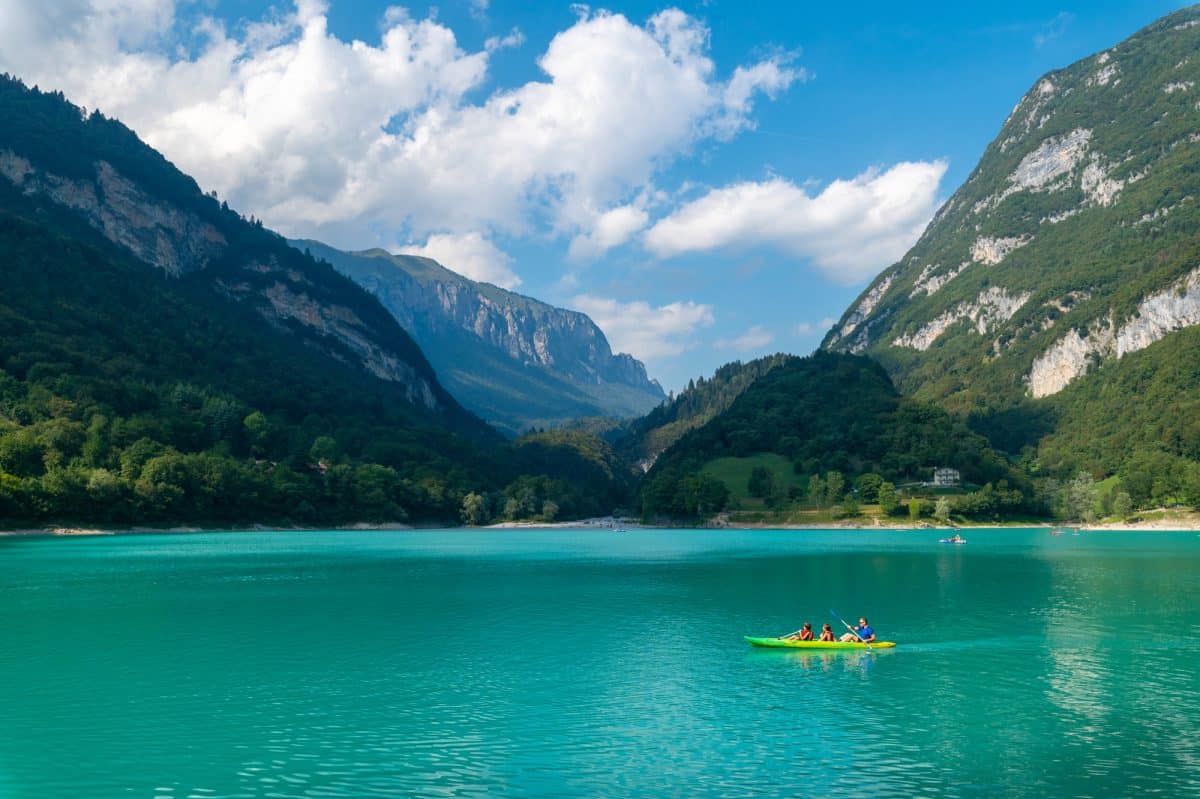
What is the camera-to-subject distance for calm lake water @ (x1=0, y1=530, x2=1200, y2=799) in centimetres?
2964

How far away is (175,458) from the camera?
7539 inches

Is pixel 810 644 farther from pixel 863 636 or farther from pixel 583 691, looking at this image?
pixel 583 691

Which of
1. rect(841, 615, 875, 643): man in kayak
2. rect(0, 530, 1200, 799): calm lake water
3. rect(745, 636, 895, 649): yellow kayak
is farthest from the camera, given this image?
rect(841, 615, 875, 643): man in kayak

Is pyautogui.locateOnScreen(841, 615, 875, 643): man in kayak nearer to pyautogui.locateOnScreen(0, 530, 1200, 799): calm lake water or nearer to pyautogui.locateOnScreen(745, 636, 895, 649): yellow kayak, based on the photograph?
pyautogui.locateOnScreen(745, 636, 895, 649): yellow kayak

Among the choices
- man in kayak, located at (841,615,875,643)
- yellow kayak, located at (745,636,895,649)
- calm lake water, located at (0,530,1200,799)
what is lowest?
calm lake water, located at (0,530,1200,799)

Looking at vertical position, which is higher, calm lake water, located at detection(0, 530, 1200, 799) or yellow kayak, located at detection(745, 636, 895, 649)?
yellow kayak, located at detection(745, 636, 895, 649)

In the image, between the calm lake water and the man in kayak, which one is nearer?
the calm lake water

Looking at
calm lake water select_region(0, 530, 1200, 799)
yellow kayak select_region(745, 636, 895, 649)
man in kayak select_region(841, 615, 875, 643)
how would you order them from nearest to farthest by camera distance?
calm lake water select_region(0, 530, 1200, 799)
yellow kayak select_region(745, 636, 895, 649)
man in kayak select_region(841, 615, 875, 643)

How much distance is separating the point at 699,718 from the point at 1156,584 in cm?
7482

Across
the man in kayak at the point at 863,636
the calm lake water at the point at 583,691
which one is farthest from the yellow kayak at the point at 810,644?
the calm lake water at the point at 583,691

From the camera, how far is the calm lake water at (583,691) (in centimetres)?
2964

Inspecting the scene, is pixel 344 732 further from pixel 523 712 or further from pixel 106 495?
pixel 106 495

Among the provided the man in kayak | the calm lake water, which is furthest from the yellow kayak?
the calm lake water

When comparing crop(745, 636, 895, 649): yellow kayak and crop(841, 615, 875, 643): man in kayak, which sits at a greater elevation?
crop(841, 615, 875, 643): man in kayak
